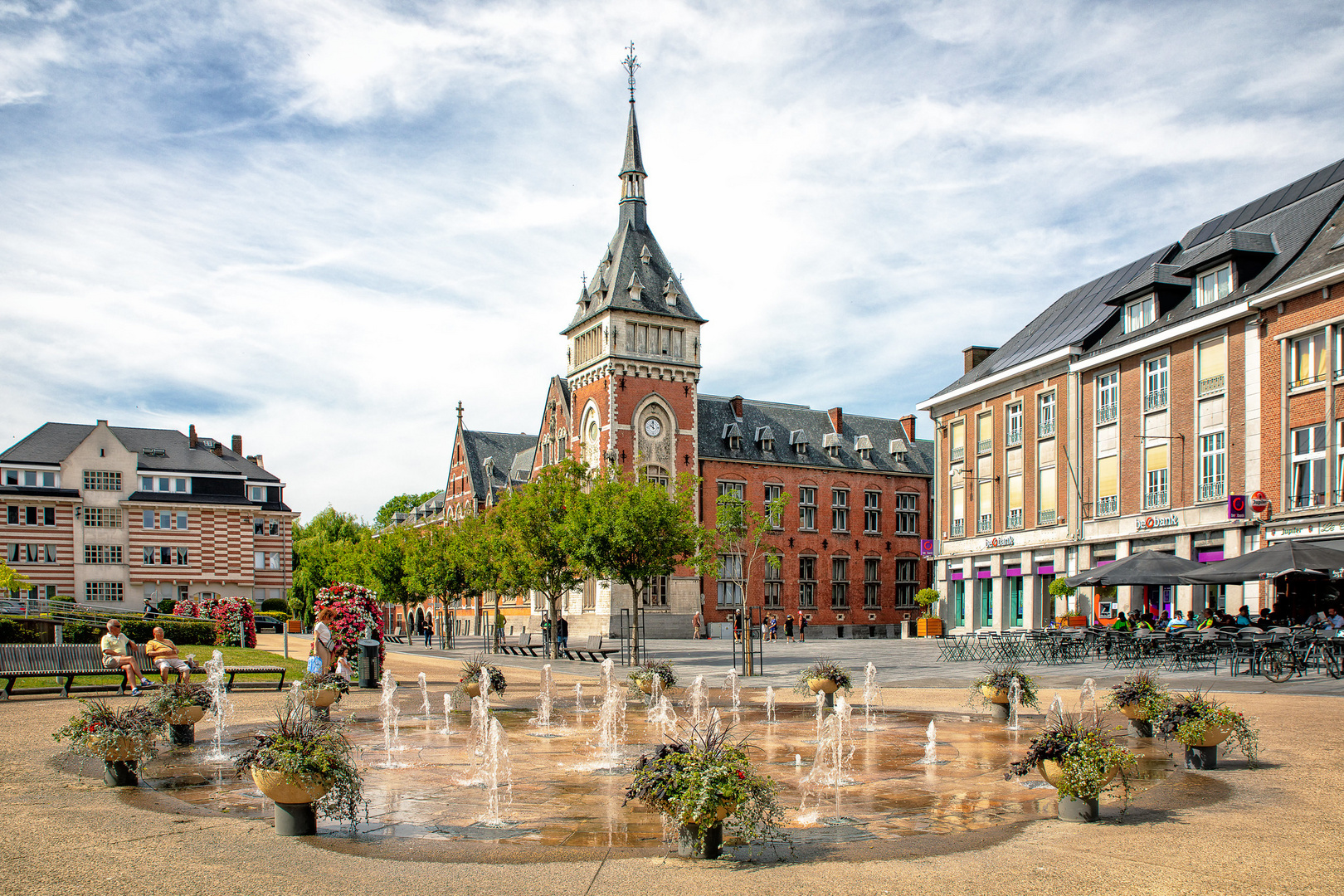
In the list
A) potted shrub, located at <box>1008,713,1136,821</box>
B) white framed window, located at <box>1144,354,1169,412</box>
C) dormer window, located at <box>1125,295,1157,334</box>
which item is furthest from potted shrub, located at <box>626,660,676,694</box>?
dormer window, located at <box>1125,295,1157,334</box>

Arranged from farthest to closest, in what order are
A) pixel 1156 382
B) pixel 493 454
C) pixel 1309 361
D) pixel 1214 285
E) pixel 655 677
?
pixel 493 454
pixel 1156 382
pixel 1214 285
pixel 1309 361
pixel 655 677

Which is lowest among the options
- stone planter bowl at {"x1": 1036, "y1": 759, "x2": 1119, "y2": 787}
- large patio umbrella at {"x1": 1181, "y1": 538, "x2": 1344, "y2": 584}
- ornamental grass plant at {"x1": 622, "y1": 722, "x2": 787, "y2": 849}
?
stone planter bowl at {"x1": 1036, "y1": 759, "x2": 1119, "y2": 787}

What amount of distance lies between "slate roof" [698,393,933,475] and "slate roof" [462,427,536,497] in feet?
59.8

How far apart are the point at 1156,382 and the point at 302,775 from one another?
3925 centimetres

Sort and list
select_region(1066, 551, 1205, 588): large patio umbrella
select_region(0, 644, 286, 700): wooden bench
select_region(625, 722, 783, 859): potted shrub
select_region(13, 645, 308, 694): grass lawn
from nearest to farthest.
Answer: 1. select_region(625, 722, 783, 859): potted shrub
2. select_region(0, 644, 286, 700): wooden bench
3. select_region(13, 645, 308, 694): grass lawn
4. select_region(1066, 551, 1205, 588): large patio umbrella

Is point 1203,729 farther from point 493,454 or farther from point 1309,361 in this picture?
point 493,454

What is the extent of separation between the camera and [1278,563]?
1023 inches

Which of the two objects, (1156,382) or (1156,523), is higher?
(1156,382)

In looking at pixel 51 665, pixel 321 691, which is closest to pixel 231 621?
pixel 51 665

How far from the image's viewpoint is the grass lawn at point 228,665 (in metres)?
22.5

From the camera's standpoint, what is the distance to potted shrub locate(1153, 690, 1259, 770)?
40.0 ft

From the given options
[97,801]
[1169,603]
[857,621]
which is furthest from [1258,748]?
[857,621]

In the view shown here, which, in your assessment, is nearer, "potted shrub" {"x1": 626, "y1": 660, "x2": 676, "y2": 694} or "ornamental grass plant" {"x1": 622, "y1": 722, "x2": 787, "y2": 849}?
"ornamental grass plant" {"x1": 622, "y1": 722, "x2": 787, "y2": 849}

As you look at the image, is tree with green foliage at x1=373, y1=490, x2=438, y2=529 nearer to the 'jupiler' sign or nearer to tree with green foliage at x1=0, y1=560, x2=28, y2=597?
tree with green foliage at x1=0, y1=560, x2=28, y2=597
